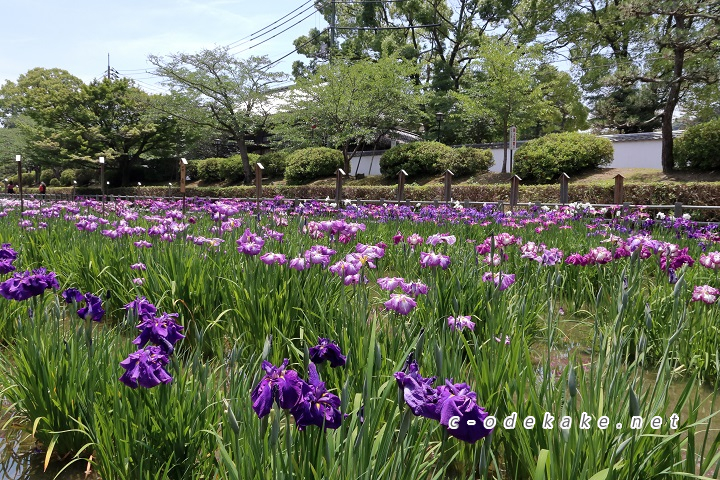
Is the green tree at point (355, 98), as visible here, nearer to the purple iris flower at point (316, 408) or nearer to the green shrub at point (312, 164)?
the green shrub at point (312, 164)

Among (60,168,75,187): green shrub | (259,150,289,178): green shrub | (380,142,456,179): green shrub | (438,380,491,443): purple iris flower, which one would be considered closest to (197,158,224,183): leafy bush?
(259,150,289,178): green shrub

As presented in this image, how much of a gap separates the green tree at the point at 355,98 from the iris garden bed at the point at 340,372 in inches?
740

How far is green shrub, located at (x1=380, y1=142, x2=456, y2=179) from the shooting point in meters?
20.6

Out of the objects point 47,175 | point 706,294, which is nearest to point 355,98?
point 706,294

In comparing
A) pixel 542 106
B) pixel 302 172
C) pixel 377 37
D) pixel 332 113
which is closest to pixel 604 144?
pixel 542 106

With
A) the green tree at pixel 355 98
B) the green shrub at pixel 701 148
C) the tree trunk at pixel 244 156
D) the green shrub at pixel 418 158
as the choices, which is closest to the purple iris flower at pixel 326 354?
the green shrub at pixel 701 148

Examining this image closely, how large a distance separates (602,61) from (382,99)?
9.34 meters

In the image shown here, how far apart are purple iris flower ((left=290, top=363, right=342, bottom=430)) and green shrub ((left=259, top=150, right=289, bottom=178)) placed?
26.2 meters

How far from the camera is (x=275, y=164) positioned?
2706 centimetres

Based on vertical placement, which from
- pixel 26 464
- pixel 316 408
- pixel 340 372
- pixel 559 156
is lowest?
pixel 26 464

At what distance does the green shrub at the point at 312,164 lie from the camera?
22938mm

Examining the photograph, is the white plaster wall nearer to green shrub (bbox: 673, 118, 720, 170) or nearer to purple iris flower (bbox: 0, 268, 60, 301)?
green shrub (bbox: 673, 118, 720, 170)

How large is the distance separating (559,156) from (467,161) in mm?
4160

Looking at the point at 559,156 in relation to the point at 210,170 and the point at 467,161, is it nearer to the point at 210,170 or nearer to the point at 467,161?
the point at 467,161
